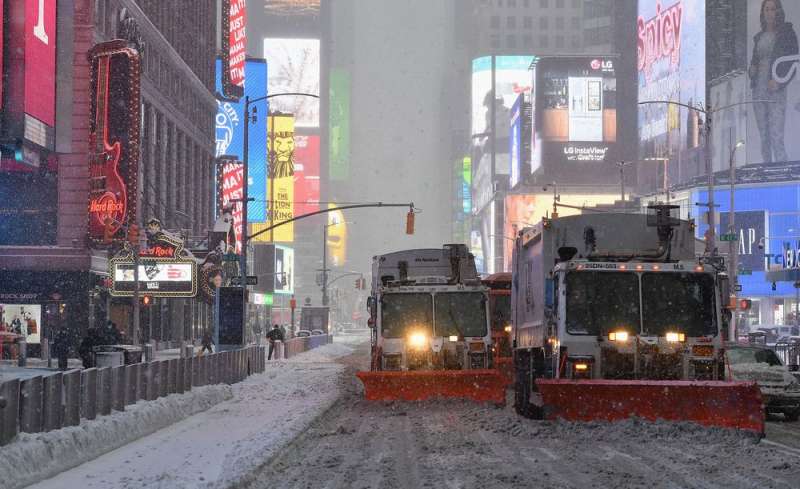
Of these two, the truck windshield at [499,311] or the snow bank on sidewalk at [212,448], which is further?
the truck windshield at [499,311]

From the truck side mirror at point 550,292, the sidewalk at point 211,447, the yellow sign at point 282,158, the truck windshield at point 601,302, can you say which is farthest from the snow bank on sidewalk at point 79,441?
the yellow sign at point 282,158

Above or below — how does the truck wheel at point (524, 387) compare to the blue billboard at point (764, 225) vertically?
below

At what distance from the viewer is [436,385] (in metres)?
24.7

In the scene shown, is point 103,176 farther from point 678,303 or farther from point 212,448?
point 678,303

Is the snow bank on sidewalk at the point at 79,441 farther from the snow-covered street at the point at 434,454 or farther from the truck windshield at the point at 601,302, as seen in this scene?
the truck windshield at the point at 601,302

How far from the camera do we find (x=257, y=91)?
4914 inches

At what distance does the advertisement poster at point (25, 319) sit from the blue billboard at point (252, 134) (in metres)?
39.7

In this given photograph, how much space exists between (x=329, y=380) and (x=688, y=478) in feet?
74.9

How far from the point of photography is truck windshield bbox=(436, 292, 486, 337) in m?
26.2

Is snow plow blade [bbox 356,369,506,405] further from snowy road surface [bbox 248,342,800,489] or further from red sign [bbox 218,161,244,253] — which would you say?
red sign [bbox 218,161,244,253]

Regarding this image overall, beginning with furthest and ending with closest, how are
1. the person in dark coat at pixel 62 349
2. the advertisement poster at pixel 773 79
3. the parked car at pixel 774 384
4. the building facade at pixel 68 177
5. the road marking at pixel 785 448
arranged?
the advertisement poster at pixel 773 79
the building facade at pixel 68 177
the person in dark coat at pixel 62 349
the parked car at pixel 774 384
the road marking at pixel 785 448

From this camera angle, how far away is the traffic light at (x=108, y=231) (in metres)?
57.3

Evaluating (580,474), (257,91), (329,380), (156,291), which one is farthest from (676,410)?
(257,91)

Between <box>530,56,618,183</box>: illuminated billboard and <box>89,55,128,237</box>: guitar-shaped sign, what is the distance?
99.3 metres
